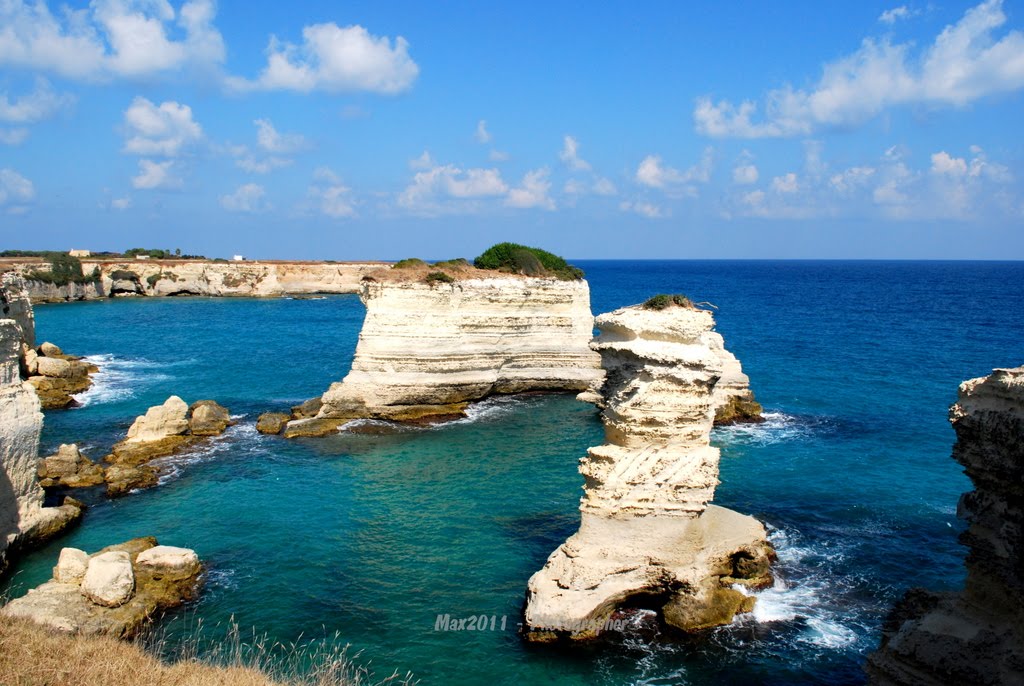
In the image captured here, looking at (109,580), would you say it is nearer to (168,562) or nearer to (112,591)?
(112,591)

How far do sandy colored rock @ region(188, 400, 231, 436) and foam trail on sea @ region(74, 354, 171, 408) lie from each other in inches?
280

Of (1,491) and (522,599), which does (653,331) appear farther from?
(1,491)

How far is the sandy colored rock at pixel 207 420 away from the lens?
27.0 meters

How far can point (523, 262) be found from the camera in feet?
113

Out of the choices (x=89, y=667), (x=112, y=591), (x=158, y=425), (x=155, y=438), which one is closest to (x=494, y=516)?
(x=112, y=591)

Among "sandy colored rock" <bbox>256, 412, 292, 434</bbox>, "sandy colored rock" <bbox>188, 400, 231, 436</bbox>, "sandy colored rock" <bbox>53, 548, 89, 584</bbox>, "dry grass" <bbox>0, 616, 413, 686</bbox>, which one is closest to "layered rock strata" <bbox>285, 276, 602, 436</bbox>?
"sandy colored rock" <bbox>256, 412, 292, 434</bbox>

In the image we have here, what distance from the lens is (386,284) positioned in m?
28.6

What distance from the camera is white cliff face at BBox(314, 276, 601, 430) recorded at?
1127 inches

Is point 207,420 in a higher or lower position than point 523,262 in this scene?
lower

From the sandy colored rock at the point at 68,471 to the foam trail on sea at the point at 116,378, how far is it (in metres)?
10.9

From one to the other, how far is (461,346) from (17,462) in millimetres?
16953

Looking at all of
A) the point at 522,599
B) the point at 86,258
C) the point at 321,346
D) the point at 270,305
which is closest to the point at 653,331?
the point at 522,599

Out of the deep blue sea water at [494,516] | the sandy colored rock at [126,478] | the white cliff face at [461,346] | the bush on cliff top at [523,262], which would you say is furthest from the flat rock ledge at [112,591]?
the bush on cliff top at [523,262]

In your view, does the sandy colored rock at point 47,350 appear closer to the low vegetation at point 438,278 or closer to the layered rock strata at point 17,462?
the low vegetation at point 438,278
